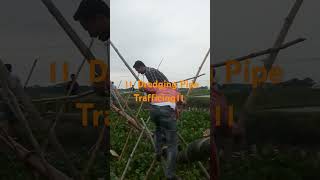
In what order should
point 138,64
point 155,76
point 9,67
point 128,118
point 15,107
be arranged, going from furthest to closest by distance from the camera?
point 128,118 < point 155,76 < point 138,64 < point 9,67 < point 15,107

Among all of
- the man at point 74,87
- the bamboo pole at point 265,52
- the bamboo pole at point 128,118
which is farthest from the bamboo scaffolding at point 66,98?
the bamboo pole at point 128,118

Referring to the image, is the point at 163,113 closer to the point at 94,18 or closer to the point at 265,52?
the point at 265,52

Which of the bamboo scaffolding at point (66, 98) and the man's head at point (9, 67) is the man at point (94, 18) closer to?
the bamboo scaffolding at point (66, 98)

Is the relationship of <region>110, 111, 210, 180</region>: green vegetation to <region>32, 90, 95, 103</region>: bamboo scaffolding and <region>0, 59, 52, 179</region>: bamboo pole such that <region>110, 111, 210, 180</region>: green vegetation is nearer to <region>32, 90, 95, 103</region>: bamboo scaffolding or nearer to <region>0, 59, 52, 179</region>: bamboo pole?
<region>32, 90, 95, 103</region>: bamboo scaffolding

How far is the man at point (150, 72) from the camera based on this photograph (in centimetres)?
333

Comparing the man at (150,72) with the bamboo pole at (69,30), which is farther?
the man at (150,72)

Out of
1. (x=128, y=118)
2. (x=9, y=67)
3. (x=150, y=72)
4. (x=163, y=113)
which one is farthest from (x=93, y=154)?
(x=128, y=118)

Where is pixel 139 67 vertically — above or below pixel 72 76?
above

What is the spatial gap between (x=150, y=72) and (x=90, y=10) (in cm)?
150

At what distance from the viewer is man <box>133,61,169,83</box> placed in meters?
3.33

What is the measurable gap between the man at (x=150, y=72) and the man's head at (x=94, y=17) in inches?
52.9

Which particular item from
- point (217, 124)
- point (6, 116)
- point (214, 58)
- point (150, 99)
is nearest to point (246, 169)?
point (217, 124)

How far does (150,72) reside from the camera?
11.2ft

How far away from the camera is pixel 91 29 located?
194 cm
